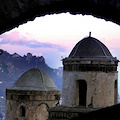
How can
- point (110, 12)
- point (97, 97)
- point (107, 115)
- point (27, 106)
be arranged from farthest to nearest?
point (27, 106) → point (97, 97) → point (107, 115) → point (110, 12)

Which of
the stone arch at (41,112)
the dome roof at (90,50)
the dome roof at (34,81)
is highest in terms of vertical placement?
the dome roof at (90,50)

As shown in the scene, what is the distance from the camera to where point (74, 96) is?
46.4 ft

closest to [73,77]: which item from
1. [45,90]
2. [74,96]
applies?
[74,96]

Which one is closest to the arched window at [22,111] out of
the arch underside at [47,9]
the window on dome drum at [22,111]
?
the window on dome drum at [22,111]

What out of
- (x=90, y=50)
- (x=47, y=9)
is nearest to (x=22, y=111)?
(x=90, y=50)

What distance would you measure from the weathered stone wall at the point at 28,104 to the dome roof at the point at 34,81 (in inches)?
15.1

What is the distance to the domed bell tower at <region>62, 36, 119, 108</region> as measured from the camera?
13953 mm

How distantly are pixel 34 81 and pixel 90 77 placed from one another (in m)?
6.11

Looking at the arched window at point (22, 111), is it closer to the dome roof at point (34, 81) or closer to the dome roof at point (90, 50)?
the dome roof at point (34, 81)

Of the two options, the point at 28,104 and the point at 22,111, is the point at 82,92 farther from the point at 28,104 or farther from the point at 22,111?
the point at 22,111

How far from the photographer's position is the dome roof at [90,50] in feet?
46.8

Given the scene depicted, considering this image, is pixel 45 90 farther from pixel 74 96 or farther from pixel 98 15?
pixel 98 15

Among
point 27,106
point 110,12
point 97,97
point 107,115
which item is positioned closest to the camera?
point 110,12

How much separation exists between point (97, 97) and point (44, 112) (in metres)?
5.74
